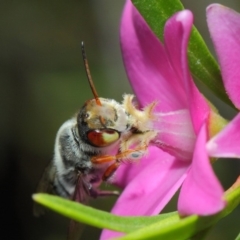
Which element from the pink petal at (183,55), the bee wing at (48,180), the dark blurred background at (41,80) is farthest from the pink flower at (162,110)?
the dark blurred background at (41,80)

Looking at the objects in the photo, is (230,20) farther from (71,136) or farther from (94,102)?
(71,136)

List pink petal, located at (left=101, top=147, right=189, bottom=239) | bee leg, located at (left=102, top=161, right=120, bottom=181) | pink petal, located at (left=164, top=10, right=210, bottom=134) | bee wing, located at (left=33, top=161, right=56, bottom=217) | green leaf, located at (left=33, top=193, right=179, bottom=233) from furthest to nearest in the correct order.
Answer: bee wing, located at (left=33, top=161, right=56, bottom=217) < bee leg, located at (left=102, top=161, right=120, bottom=181) < pink petal, located at (left=101, top=147, right=189, bottom=239) < pink petal, located at (left=164, top=10, right=210, bottom=134) < green leaf, located at (left=33, top=193, right=179, bottom=233)

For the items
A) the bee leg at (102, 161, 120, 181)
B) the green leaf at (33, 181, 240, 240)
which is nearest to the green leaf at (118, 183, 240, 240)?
the green leaf at (33, 181, 240, 240)

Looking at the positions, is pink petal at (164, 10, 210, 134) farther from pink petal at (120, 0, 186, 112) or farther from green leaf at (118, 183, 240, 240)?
green leaf at (118, 183, 240, 240)

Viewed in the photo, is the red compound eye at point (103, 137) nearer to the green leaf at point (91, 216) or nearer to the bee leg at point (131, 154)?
the bee leg at point (131, 154)

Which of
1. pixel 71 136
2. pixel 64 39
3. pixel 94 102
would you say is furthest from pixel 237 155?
pixel 64 39

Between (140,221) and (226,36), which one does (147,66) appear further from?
(140,221)
